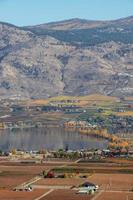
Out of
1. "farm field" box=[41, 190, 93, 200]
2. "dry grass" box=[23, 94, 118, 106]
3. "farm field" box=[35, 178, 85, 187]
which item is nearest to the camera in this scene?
"farm field" box=[41, 190, 93, 200]

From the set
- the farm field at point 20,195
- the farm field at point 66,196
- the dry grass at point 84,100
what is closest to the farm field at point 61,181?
the farm field at point 20,195

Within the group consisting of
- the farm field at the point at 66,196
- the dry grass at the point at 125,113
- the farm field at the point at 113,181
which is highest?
the farm field at the point at 66,196

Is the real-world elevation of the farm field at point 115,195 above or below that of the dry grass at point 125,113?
above

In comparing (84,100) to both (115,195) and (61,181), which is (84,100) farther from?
(115,195)

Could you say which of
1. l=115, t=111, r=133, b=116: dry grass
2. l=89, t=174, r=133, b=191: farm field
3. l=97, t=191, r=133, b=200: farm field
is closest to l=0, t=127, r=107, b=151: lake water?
l=115, t=111, r=133, b=116: dry grass

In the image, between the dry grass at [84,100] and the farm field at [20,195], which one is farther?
the dry grass at [84,100]

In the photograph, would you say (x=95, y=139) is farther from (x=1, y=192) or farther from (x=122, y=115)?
(x=1, y=192)

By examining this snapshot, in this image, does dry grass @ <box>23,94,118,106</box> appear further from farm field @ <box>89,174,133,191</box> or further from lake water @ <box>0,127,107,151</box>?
farm field @ <box>89,174,133,191</box>

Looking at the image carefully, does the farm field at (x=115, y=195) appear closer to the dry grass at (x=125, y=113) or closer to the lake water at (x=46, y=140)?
the lake water at (x=46, y=140)
